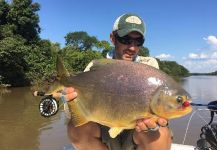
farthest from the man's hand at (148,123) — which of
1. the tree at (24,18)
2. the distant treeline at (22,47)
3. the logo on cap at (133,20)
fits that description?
the tree at (24,18)

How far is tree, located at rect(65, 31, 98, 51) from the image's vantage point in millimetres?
56906

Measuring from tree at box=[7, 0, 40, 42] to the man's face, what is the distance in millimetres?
24322

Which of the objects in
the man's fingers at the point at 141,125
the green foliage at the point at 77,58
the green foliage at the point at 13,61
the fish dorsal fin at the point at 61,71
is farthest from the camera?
the green foliage at the point at 77,58

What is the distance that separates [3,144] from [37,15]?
69.0ft

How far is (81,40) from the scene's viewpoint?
59156 mm

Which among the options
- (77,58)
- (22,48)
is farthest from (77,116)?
(77,58)

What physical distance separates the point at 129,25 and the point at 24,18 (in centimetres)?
2494

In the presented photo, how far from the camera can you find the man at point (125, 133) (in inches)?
125

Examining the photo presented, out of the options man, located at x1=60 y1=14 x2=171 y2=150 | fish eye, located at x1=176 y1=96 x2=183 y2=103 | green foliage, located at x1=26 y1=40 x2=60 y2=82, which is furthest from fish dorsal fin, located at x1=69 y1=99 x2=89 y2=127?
green foliage, located at x1=26 y1=40 x2=60 y2=82

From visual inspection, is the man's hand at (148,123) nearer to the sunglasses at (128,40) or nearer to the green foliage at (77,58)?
the sunglasses at (128,40)

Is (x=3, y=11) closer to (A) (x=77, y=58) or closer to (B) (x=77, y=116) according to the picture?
(A) (x=77, y=58)

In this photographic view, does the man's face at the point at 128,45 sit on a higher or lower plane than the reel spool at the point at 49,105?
higher

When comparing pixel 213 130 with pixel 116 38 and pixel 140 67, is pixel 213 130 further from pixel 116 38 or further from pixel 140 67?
pixel 140 67

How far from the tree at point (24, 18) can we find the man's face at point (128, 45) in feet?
79.8
